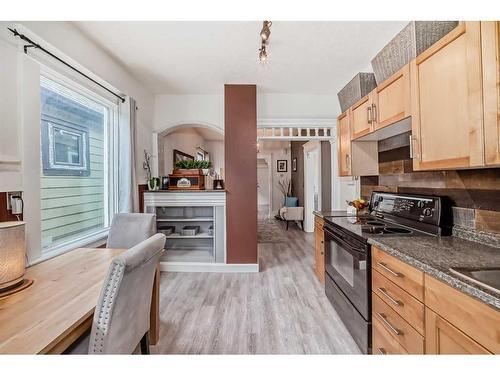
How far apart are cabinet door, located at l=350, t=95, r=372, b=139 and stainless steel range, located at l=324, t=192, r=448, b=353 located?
685 millimetres

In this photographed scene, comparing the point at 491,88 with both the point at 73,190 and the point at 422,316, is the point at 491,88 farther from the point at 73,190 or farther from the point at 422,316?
the point at 73,190

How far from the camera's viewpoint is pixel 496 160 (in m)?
1.05

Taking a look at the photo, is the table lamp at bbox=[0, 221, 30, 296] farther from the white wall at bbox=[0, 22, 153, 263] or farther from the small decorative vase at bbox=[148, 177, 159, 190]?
the small decorative vase at bbox=[148, 177, 159, 190]

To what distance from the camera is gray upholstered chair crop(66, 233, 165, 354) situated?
0.96 m

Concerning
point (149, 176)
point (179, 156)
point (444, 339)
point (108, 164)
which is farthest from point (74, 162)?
point (444, 339)

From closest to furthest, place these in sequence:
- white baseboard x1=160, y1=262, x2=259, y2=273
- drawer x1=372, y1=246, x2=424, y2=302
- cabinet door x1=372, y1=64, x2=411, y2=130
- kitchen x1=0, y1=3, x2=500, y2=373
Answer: kitchen x1=0, y1=3, x2=500, y2=373 < drawer x1=372, y1=246, x2=424, y2=302 < cabinet door x1=372, y1=64, x2=411, y2=130 < white baseboard x1=160, y1=262, x2=259, y2=273

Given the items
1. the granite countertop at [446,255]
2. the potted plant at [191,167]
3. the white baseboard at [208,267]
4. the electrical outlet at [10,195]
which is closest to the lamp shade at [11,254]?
the electrical outlet at [10,195]

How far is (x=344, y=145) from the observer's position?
2.83m

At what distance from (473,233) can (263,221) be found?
6132 mm

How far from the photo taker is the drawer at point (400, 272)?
1179 millimetres

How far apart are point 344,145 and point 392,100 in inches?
39.8

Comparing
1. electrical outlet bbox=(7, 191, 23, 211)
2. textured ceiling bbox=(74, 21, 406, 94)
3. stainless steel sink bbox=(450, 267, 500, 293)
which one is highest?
textured ceiling bbox=(74, 21, 406, 94)

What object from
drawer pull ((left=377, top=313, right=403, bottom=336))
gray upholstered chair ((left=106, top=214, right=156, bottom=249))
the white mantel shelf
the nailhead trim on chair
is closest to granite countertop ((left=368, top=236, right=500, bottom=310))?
drawer pull ((left=377, top=313, right=403, bottom=336))
